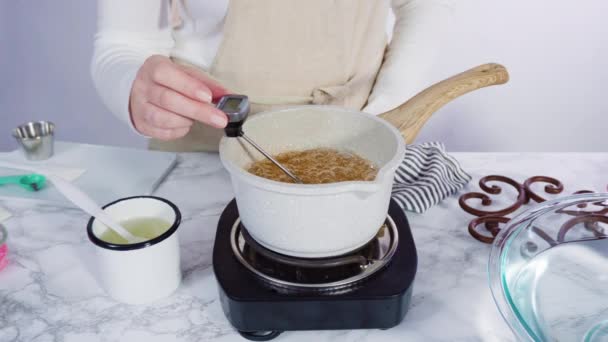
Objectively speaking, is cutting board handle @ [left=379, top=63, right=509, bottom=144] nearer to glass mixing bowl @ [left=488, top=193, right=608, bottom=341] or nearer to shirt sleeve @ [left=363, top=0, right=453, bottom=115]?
glass mixing bowl @ [left=488, top=193, right=608, bottom=341]

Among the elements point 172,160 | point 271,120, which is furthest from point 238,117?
point 172,160

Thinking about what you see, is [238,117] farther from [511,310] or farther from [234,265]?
[511,310]

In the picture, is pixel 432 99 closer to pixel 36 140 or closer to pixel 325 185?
pixel 325 185

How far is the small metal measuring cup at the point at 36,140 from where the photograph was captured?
107cm

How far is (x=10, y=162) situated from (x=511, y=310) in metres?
0.96

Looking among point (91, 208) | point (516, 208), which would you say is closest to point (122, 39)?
point (91, 208)

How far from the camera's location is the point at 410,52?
1.21 meters

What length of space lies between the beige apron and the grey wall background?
0.98m

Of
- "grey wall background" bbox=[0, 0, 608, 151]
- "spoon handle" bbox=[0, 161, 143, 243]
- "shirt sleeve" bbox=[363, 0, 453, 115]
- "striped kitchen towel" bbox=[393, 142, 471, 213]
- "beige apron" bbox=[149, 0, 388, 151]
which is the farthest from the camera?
"grey wall background" bbox=[0, 0, 608, 151]

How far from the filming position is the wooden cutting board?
3.20 ft

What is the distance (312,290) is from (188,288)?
0.68 feet

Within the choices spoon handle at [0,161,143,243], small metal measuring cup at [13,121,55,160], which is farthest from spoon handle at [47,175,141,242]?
small metal measuring cup at [13,121,55,160]

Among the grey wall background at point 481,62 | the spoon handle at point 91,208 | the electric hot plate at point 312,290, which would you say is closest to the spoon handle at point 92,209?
the spoon handle at point 91,208

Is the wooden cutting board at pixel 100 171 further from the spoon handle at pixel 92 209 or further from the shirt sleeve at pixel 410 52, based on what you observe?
the shirt sleeve at pixel 410 52
